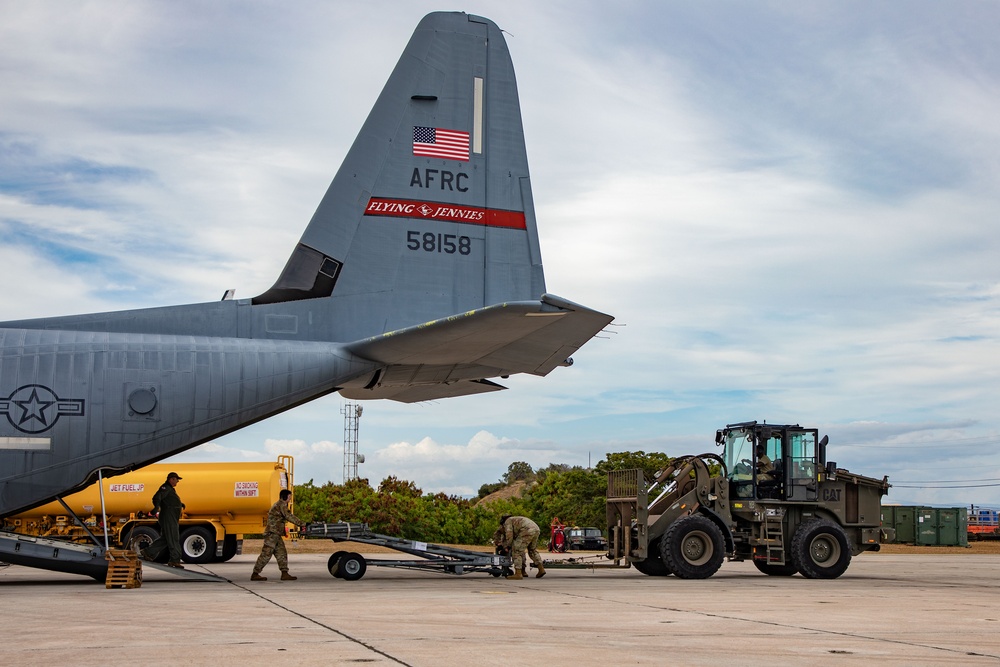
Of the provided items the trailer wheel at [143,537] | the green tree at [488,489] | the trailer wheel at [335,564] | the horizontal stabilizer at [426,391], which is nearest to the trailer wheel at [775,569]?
the horizontal stabilizer at [426,391]

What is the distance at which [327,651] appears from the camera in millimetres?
7492

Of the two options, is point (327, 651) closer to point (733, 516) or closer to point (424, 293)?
point (424, 293)

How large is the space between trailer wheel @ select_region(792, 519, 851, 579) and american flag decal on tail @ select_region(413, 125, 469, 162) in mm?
9087

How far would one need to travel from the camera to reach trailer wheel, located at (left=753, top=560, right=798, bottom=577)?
19.1m

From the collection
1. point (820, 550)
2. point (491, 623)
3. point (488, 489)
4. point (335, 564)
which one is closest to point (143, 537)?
point (335, 564)

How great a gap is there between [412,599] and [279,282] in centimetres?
600

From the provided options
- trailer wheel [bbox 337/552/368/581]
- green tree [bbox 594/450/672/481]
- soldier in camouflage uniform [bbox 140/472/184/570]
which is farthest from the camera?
green tree [bbox 594/450/672/481]

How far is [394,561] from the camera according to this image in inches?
670

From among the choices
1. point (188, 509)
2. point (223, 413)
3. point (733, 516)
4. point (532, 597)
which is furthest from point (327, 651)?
point (188, 509)

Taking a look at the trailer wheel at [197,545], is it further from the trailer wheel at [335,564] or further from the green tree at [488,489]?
the green tree at [488,489]

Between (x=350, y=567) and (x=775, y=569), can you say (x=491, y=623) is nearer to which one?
(x=350, y=567)

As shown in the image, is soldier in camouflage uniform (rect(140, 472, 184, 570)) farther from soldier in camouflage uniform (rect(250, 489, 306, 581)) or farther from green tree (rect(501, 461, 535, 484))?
green tree (rect(501, 461, 535, 484))

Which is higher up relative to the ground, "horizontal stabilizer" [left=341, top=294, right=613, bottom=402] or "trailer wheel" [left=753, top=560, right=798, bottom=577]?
"horizontal stabilizer" [left=341, top=294, right=613, bottom=402]

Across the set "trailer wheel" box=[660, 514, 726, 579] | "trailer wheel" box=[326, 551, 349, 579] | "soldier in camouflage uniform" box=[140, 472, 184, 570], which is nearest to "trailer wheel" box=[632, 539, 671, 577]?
"trailer wheel" box=[660, 514, 726, 579]
